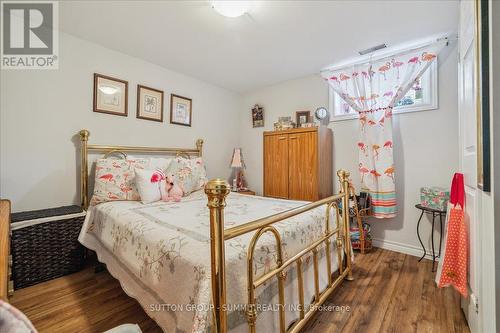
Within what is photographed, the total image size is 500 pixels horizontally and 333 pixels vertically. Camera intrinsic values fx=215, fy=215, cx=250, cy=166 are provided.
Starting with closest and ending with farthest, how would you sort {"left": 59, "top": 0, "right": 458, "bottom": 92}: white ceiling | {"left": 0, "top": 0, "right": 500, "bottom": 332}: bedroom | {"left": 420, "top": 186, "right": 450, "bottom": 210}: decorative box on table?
{"left": 0, "top": 0, "right": 500, "bottom": 332}: bedroom
{"left": 59, "top": 0, "right": 458, "bottom": 92}: white ceiling
{"left": 420, "top": 186, "right": 450, "bottom": 210}: decorative box on table

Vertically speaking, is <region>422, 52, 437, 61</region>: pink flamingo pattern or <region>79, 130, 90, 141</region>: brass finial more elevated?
<region>422, 52, 437, 61</region>: pink flamingo pattern

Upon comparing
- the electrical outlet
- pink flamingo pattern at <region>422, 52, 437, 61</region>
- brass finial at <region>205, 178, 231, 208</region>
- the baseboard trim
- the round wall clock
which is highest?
pink flamingo pattern at <region>422, 52, 437, 61</region>

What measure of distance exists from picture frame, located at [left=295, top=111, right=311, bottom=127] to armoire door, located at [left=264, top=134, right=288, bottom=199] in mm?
475

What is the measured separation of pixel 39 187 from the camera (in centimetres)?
212

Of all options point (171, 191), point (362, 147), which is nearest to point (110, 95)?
point (171, 191)

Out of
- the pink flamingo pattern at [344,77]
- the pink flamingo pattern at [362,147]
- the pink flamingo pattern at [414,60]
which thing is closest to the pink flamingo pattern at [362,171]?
the pink flamingo pattern at [362,147]

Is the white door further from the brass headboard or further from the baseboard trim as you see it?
the brass headboard

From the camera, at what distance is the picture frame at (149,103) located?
9.23ft

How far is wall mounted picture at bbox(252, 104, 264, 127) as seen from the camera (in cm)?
389

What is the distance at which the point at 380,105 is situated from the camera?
265 centimetres

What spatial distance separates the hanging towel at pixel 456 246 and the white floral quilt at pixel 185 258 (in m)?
0.74

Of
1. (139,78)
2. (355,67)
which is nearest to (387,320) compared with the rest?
(355,67)

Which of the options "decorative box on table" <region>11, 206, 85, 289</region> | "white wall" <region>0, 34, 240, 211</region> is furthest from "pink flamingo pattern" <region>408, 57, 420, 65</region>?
"decorative box on table" <region>11, 206, 85, 289</region>

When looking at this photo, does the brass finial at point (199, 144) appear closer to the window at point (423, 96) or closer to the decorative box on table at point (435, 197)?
the window at point (423, 96)
